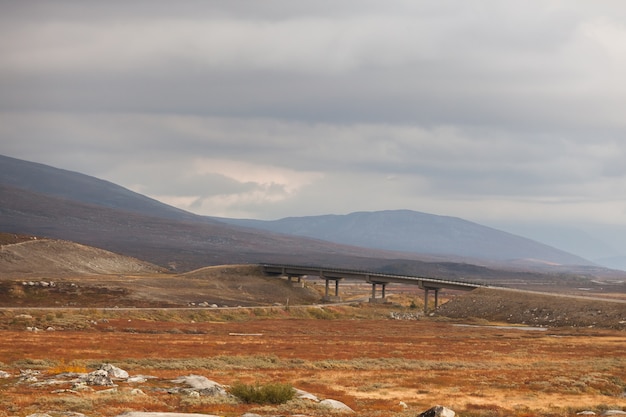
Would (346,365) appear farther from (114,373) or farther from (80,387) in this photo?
(80,387)

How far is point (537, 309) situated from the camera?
150 m

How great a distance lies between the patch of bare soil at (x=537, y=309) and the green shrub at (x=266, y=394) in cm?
9671

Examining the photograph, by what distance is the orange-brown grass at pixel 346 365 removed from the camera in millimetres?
44094

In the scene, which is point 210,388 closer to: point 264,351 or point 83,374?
point 83,374

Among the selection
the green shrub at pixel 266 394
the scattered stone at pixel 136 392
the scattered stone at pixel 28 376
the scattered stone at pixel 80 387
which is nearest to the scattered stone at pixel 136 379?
the scattered stone at pixel 80 387

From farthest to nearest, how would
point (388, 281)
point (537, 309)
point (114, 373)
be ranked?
point (388, 281) < point (537, 309) < point (114, 373)

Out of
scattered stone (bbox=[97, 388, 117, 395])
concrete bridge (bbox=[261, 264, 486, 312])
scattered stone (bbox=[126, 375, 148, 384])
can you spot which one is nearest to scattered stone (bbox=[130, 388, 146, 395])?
scattered stone (bbox=[97, 388, 117, 395])

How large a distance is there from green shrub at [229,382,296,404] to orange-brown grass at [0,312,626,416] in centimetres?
92

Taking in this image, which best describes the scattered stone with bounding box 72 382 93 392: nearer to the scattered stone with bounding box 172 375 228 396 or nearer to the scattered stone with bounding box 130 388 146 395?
the scattered stone with bounding box 130 388 146 395

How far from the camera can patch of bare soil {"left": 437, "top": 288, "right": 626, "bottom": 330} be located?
135500mm

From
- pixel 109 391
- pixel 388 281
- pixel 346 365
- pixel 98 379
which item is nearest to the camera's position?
pixel 109 391

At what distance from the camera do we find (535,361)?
3108 inches

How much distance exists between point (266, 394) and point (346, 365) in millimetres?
27467

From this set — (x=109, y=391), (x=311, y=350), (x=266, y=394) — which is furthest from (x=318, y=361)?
(x=109, y=391)
